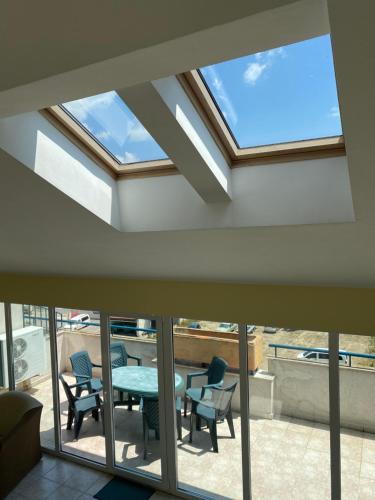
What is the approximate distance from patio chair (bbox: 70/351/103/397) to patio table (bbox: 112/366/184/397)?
313 mm

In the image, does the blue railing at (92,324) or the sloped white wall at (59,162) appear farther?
the blue railing at (92,324)

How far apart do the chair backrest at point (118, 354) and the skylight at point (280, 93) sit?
334 centimetres

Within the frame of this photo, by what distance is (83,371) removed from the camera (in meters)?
5.39

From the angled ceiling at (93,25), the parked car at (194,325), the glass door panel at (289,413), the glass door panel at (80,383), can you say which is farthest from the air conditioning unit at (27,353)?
the angled ceiling at (93,25)

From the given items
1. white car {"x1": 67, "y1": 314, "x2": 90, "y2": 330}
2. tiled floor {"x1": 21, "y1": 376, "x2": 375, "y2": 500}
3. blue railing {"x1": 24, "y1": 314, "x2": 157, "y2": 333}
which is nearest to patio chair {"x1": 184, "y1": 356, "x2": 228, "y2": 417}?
tiled floor {"x1": 21, "y1": 376, "x2": 375, "y2": 500}

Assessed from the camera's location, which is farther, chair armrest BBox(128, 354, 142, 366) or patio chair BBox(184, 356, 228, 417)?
chair armrest BBox(128, 354, 142, 366)

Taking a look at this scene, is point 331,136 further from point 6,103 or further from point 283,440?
point 283,440

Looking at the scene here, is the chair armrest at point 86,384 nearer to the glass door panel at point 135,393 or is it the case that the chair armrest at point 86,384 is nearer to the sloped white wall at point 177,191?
the glass door panel at point 135,393

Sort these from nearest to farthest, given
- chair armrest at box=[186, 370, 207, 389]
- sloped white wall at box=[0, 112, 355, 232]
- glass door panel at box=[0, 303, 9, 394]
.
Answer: sloped white wall at box=[0, 112, 355, 232], chair armrest at box=[186, 370, 207, 389], glass door panel at box=[0, 303, 9, 394]

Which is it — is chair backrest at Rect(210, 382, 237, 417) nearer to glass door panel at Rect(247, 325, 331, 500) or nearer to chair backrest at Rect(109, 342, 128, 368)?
glass door panel at Rect(247, 325, 331, 500)

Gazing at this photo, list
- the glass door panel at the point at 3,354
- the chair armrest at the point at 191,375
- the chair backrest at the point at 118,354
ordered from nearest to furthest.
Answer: the chair armrest at the point at 191,375 < the chair backrest at the point at 118,354 < the glass door panel at the point at 3,354

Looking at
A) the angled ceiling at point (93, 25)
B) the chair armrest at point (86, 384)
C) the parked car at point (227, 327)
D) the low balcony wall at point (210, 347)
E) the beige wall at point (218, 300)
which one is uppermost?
the angled ceiling at point (93, 25)

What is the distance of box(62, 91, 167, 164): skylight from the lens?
2.52m

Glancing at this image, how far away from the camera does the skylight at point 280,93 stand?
1987 millimetres
